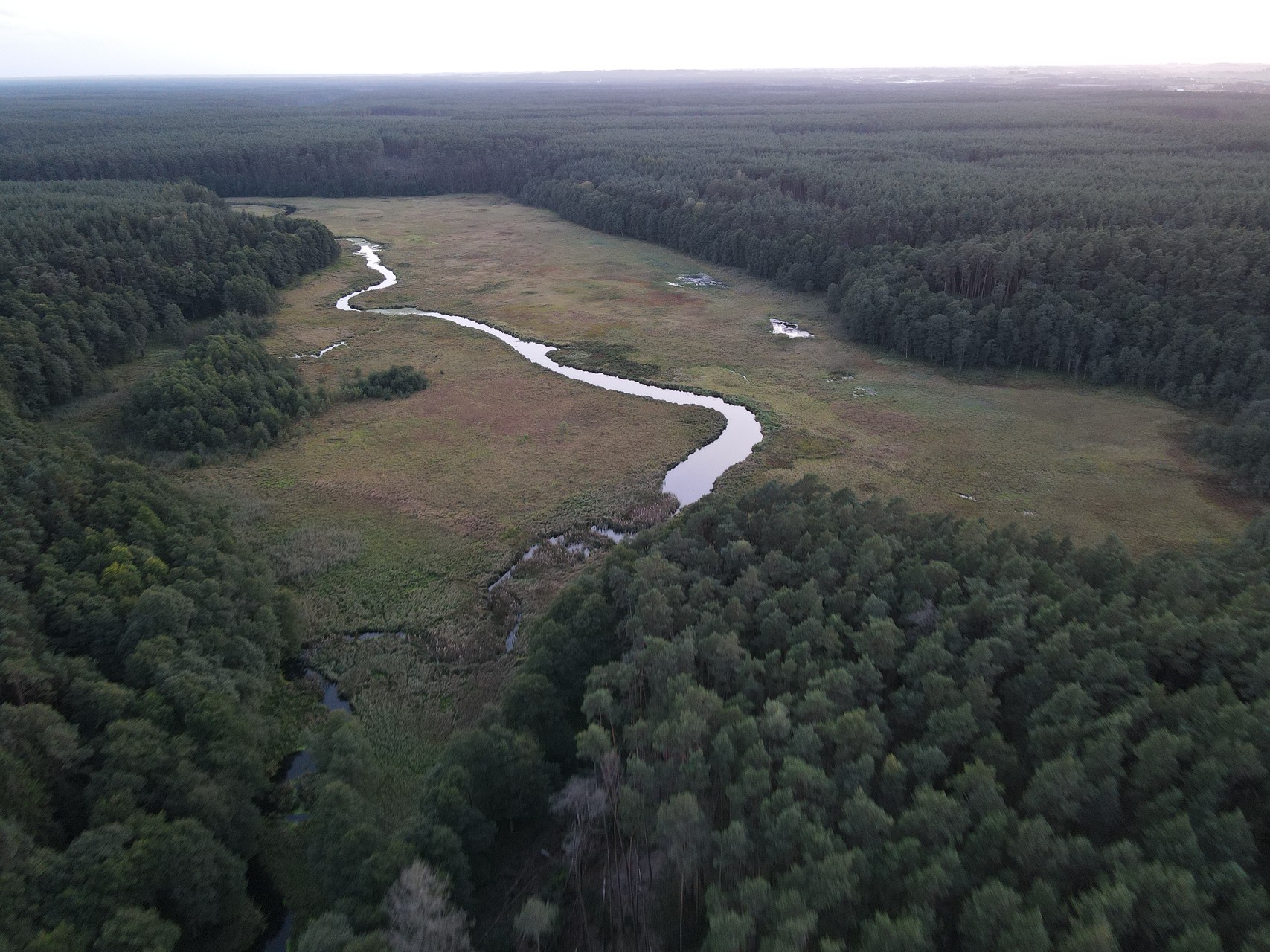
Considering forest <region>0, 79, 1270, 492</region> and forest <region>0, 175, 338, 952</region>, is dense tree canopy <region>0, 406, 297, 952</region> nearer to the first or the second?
forest <region>0, 175, 338, 952</region>

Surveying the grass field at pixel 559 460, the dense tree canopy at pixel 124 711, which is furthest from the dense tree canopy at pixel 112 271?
the dense tree canopy at pixel 124 711

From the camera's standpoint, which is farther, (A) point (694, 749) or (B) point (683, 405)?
(B) point (683, 405)

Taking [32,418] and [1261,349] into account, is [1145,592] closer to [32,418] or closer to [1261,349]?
[1261,349]

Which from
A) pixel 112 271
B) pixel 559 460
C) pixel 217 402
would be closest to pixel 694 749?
pixel 559 460

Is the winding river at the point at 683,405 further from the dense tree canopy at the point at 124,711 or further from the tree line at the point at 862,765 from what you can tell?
the dense tree canopy at the point at 124,711

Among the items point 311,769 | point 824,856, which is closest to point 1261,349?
point 824,856

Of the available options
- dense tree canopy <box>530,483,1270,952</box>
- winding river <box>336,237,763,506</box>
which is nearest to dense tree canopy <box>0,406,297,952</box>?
dense tree canopy <box>530,483,1270,952</box>

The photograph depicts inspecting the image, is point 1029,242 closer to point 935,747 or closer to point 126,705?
point 935,747
